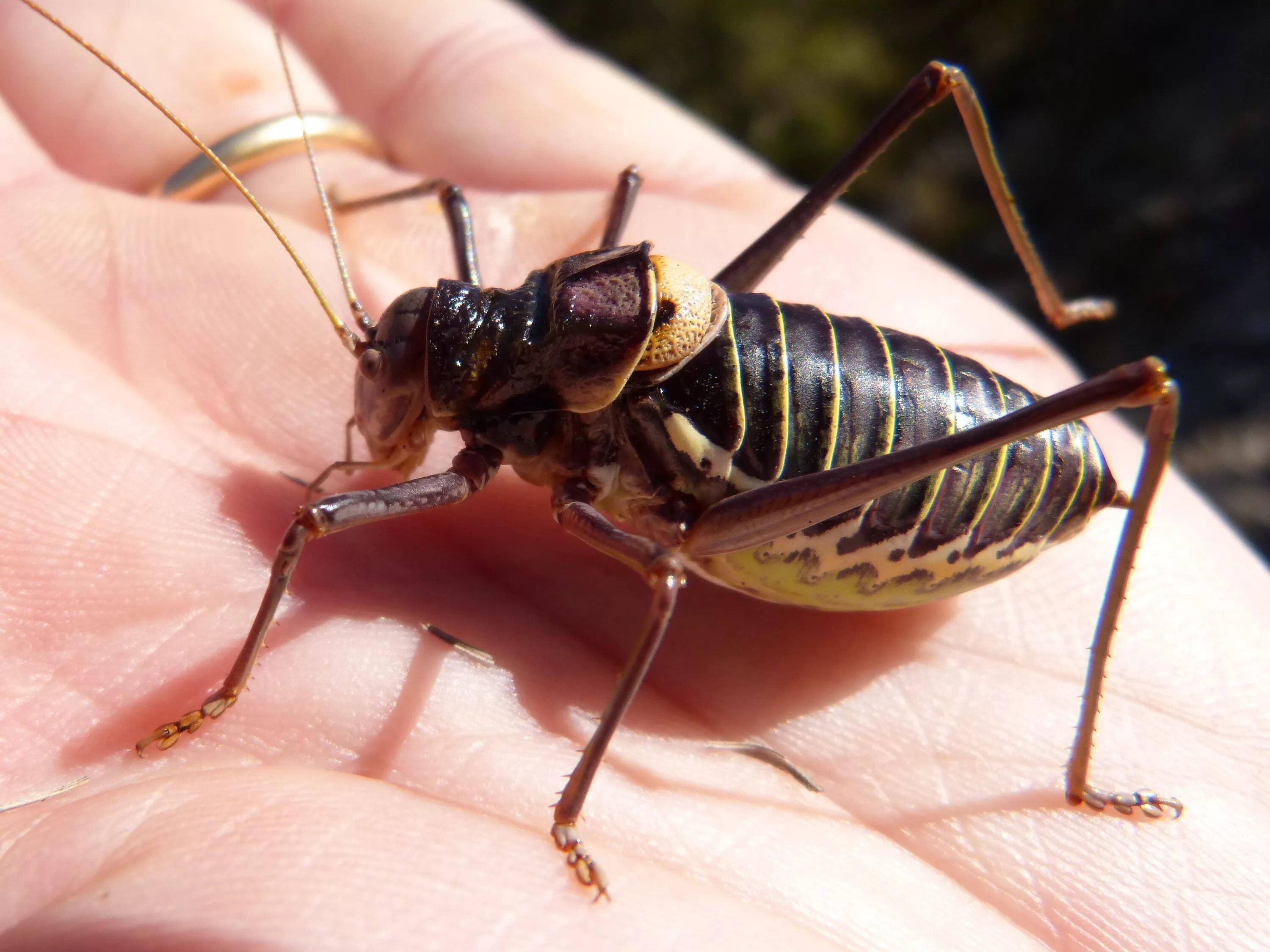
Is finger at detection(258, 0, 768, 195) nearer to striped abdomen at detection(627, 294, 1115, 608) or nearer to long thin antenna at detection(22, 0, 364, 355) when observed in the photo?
long thin antenna at detection(22, 0, 364, 355)

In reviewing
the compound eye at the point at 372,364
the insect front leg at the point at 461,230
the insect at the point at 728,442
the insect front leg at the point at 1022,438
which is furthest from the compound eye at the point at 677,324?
the insect front leg at the point at 461,230

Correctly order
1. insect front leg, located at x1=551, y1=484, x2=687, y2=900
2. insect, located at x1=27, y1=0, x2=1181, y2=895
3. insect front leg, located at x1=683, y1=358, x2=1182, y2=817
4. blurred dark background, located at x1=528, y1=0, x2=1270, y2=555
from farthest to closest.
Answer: blurred dark background, located at x1=528, y1=0, x2=1270, y2=555 < insect, located at x1=27, y1=0, x2=1181, y2=895 < insect front leg, located at x1=683, y1=358, x2=1182, y2=817 < insect front leg, located at x1=551, y1=484, x2=687, y2=900

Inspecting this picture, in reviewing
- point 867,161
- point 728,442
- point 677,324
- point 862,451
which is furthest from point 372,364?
point 867,161

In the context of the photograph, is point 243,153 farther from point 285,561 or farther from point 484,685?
point 484,685

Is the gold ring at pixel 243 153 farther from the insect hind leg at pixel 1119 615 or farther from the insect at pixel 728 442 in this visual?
the insect hind leg at pixel 1119 615

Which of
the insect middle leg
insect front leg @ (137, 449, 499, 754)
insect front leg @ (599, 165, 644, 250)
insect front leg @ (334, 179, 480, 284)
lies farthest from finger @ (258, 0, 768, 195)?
insect front leg @ (137, 449, 499, 754)

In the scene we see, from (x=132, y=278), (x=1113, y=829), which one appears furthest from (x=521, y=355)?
(x=1113, y=829)
